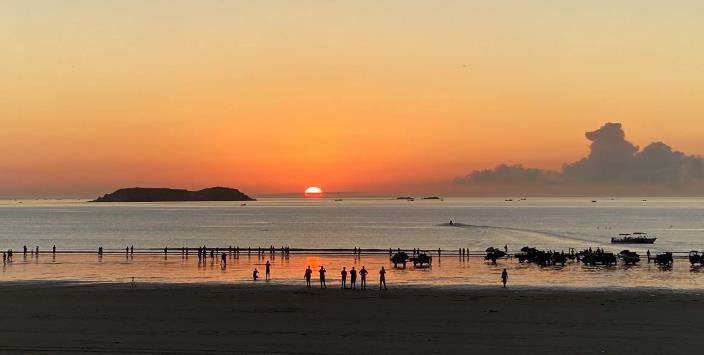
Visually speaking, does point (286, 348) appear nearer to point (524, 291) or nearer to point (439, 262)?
point (524, 291)

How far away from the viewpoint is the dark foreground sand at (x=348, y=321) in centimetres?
2150

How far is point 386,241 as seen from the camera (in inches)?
4060

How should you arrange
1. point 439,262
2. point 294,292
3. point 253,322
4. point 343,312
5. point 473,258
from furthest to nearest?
1. point 473,258
2. point 439,262
3. point 294,292
4. point 343,312
5. point 253,322

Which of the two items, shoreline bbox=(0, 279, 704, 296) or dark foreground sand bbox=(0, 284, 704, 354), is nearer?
dark foreground sand bbox=(0, 284, 704, 354)

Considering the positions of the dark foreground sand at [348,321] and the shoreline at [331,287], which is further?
the shoreline at [331,287]

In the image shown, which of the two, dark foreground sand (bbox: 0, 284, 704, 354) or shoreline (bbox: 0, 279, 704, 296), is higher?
dark foreground sand (bbox: 0, 284, 704, 354)

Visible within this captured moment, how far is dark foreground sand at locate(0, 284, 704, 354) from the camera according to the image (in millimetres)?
21500

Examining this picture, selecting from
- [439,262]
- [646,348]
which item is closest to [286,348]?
[646,348]

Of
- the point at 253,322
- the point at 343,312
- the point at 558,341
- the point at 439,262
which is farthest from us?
the point at 439,262

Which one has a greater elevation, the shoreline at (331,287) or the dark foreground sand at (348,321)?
the dark foreground sand at (348,321)

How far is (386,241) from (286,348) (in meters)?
82.5

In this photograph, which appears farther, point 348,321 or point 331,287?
point 331,287

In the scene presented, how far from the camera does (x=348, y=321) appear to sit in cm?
2630

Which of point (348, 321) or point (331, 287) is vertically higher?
point (348, 321)
